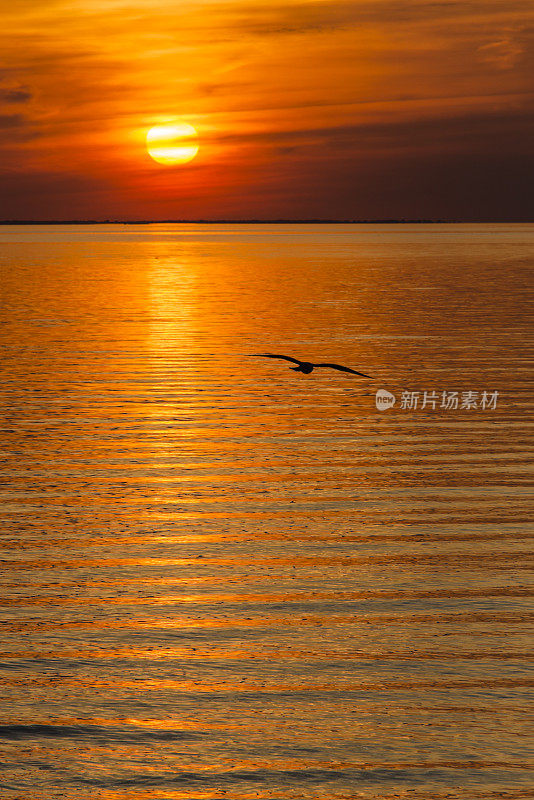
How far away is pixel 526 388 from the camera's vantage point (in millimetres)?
24578

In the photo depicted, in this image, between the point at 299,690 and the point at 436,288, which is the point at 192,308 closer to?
the point at 436,288

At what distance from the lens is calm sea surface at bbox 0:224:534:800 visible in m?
7.66

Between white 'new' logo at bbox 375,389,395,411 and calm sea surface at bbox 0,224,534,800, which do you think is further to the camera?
white 'new' logo at bbox 375,389,395,411

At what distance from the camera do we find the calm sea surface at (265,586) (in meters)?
7.66

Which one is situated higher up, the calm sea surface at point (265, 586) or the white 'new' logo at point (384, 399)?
the white 'new' logo at point (384, 399)

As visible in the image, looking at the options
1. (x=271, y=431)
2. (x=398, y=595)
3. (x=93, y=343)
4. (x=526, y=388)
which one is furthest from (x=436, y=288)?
(x=398, y=595)

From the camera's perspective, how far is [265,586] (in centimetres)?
1144

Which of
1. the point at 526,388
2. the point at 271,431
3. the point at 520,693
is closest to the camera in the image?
the point at 520,693

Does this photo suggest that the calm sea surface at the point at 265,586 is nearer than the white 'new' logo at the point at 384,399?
Yes

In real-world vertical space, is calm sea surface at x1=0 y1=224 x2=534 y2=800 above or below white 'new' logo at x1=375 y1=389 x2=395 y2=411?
below

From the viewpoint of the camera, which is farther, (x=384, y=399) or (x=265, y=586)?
(x=384, y=399)

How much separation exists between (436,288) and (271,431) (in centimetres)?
4566

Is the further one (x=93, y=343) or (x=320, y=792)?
(x=93, y=343)

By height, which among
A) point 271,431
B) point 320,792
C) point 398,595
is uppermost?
point 271,431
